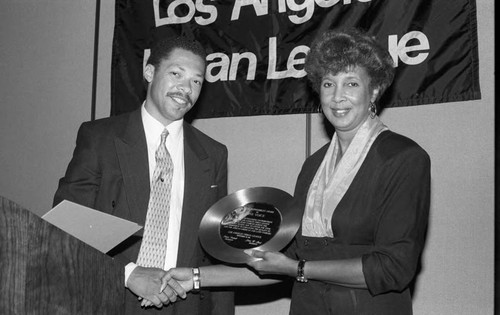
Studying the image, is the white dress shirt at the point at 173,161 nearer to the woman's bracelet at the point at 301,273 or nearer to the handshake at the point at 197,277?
the handshake at the point at 197,277

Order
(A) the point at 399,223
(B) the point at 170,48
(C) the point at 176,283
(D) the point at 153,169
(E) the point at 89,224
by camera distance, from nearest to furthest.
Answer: (E) the point at 89,224 < (A) the point at 399,223 < (C) the point at 176,283 < (D) the point at 153,169 < (B) the point at 170,48

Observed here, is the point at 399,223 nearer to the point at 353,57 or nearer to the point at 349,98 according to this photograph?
the point at 349,98

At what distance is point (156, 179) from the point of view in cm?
232

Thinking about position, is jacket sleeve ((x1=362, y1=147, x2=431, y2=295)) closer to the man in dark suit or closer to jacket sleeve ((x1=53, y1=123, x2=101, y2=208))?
the man in dark suit

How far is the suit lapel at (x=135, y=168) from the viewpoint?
2.27 m

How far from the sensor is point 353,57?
2240 millimetres

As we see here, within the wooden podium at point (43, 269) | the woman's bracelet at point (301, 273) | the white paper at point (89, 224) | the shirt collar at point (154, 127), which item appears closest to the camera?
the wooden podium at point (43, 269)

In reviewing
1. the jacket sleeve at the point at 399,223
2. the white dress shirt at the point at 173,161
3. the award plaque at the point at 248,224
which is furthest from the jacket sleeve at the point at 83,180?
the jacket sleeve at the point at 399,223

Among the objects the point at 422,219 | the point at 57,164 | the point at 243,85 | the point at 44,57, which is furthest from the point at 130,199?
the point at 44,57

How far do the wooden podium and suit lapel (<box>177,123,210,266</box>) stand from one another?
2.77ft

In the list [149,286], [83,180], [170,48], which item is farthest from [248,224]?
[170,48]

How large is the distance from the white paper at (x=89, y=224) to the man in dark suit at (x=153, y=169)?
49 centimetres

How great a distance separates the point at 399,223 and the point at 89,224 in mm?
939

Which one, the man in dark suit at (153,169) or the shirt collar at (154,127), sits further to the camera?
the shirt collar at (154,127)
